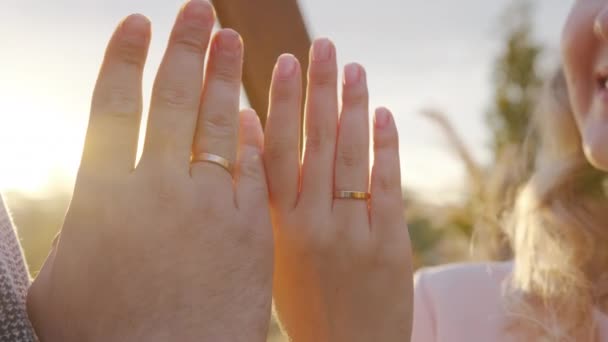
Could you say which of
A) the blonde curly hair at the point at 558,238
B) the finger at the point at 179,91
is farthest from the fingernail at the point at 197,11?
the blonde curly hair at the point at 558,238

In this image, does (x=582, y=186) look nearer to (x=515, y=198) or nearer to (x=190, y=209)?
(x=515, y=198)

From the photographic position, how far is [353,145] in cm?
98

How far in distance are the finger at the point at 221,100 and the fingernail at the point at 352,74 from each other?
5.7 inches

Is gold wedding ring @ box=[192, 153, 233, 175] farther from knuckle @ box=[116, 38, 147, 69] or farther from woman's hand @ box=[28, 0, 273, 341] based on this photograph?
knuckle @ box=[116, 38, 147, 69]

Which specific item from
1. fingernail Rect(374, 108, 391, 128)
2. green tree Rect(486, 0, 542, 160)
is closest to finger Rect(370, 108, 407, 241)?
fingernail Rect(374, 108, 391, 128)

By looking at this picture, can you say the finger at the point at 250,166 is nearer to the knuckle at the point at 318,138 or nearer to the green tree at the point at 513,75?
the knuckle at the point at 318,138

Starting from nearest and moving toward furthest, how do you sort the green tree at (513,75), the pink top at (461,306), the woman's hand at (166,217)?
1. the woman's hand at (166,217)
2. the pink top at (461,306)
3. the green tree at (513,75)

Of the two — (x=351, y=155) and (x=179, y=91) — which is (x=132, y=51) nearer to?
(x=179, y=91)

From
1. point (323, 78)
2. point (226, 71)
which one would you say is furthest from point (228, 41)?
point (323, 78)

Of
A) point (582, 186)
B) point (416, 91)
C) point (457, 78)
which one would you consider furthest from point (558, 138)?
point (457, 78)

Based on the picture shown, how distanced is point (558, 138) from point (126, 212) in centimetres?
120

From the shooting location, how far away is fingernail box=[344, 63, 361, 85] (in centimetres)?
98

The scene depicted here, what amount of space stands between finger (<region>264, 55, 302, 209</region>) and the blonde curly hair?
667mm

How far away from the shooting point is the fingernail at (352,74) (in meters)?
0.98
